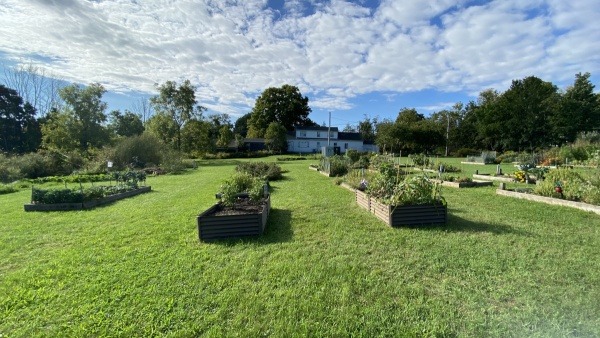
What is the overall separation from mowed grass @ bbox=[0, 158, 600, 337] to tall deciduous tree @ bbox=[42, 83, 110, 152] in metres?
25.1

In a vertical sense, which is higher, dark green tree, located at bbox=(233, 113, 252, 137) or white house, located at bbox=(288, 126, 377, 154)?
dark green tree, located at bbox=(233, 113, 252, 137)

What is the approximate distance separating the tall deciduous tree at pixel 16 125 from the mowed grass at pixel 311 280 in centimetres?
4496

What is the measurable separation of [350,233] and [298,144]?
4558 centimetres

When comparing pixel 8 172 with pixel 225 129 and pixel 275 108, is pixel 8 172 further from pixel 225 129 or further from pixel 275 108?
pixel 275 108

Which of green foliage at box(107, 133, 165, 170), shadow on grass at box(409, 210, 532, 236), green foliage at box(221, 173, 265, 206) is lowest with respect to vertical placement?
shadow on grass at box(409, 210, 532, 236)

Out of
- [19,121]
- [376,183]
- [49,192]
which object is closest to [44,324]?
[376,183]

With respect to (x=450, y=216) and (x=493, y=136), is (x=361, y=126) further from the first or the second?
(x=450, y=216)

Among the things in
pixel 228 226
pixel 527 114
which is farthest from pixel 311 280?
pixel 527 114

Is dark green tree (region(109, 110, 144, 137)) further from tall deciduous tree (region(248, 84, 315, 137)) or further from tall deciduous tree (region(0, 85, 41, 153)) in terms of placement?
tall deciduous tree (region(248, 84, 315, 137))

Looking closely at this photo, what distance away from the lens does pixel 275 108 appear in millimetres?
53312

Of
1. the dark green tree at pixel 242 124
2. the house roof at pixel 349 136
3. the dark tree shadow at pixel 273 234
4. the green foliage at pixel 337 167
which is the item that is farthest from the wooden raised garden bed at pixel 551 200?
the dark green tree at pixel 242 124

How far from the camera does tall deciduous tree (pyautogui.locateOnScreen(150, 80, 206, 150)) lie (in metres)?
35.3

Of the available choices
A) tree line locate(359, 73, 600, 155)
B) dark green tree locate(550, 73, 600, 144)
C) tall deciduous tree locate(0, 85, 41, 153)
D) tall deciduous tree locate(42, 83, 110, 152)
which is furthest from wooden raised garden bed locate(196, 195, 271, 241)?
tall deciduous tree locate(0, 85, 41, 153)

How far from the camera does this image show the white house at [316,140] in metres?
49.8
